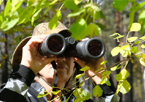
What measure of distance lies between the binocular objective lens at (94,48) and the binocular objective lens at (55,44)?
199 mm

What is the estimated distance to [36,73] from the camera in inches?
45.3

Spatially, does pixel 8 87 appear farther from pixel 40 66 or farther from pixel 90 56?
pixel 90 56

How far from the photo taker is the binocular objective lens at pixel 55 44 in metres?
1.08

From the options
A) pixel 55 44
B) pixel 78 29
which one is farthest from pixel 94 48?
pixel 78 29

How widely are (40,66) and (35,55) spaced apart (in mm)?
97

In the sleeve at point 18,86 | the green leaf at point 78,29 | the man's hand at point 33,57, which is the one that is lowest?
the sleeve at point 18,86

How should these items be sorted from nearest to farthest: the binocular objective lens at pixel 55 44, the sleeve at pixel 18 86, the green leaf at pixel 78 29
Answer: the green leaf at pixel 78 29 → the sleeve at pixel 18 86 → the binocular objective lens at pixel 55 44

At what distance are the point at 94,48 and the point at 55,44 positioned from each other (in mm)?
265

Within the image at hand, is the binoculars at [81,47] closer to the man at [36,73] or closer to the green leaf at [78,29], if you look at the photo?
the man at [36,73]

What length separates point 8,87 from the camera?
996 millimetres

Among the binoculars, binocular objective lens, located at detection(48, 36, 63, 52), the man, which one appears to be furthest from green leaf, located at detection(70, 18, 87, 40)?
binocular objective lens, located at detection(48, 36, 63, 52)

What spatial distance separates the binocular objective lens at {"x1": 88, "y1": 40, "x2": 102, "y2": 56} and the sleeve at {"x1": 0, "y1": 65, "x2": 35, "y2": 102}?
422 mm

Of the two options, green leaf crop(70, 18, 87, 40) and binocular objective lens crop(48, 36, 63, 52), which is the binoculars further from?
green leaf crop(70, 18, 87, 40)

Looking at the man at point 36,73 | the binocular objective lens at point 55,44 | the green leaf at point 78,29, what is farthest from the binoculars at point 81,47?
the green leaf at point 78,29
